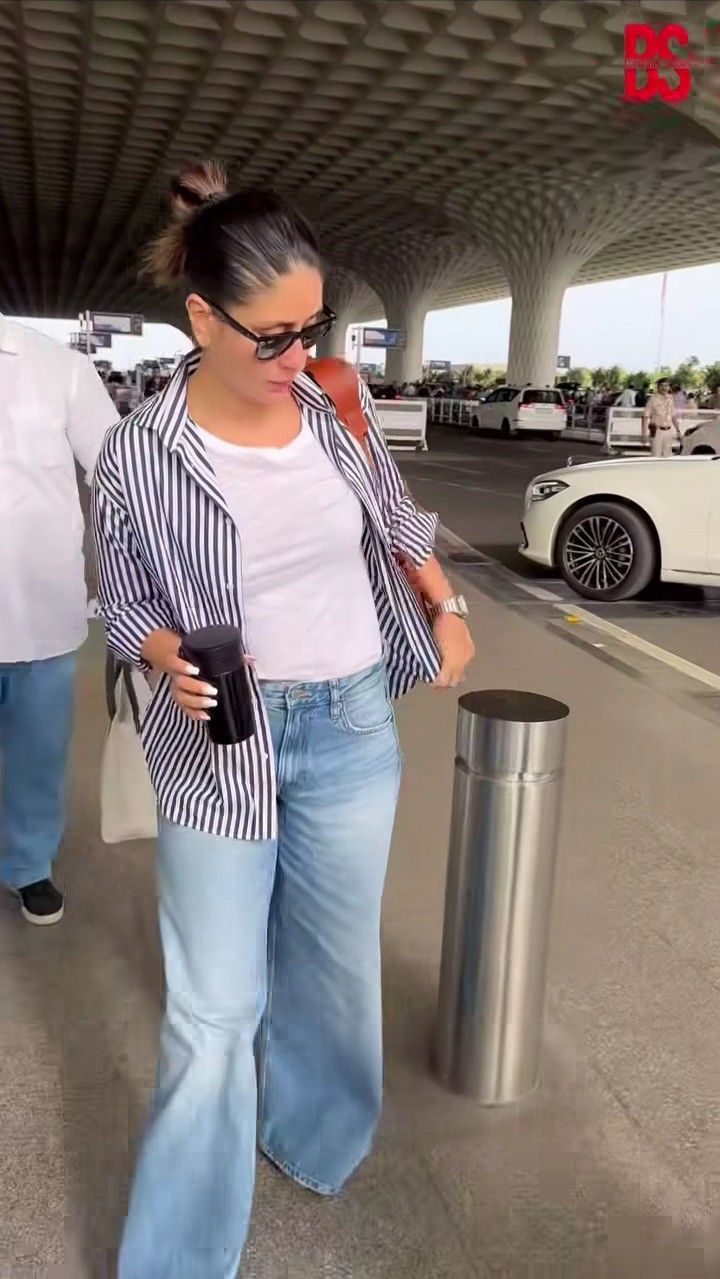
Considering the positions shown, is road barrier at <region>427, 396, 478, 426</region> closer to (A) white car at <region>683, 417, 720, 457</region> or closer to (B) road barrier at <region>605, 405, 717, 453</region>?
(B) road barrier at <region>605, 405, 717, 453</region>

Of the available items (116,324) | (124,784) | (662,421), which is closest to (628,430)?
(662,421)

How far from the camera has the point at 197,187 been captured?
1.80m

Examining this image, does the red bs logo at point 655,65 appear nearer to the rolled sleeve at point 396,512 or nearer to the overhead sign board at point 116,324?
the overhead sign board at point 116,324

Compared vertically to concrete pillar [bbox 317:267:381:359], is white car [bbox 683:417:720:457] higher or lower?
lower

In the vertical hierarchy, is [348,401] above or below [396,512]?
above

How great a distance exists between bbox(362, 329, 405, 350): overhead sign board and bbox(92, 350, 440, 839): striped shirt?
44677 mm

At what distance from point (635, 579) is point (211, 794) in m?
7.01

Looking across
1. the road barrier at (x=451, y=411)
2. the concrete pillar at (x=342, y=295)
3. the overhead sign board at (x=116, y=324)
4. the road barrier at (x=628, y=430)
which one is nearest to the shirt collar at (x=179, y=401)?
the road barrier at (x=628, y=430)

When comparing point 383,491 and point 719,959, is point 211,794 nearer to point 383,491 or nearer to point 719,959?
point 383,491

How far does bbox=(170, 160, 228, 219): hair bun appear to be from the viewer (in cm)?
178

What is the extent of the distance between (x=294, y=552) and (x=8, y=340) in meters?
1.37

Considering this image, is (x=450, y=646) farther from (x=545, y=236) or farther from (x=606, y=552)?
(x=545, y=236)

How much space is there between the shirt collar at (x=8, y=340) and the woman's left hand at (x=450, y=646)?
4.51 feet

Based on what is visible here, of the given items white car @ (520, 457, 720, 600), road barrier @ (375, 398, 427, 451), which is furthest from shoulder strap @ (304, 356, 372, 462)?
road barrier @ (375, 398, 427, 451)
